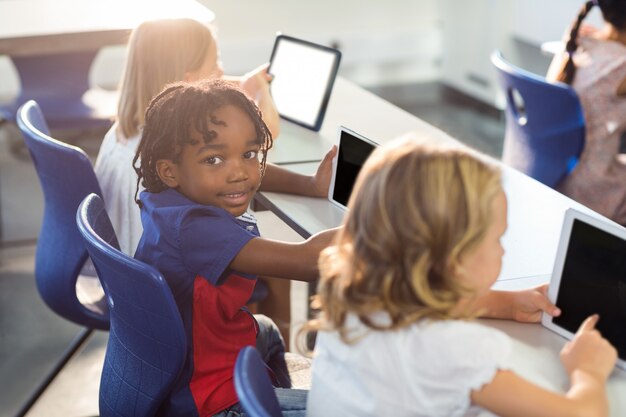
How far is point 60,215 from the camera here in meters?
2.04

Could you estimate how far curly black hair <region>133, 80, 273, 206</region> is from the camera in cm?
Answer: 159

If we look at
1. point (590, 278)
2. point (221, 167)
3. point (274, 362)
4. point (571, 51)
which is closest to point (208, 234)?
point (221, 167)

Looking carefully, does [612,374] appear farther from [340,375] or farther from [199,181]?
[199,181]

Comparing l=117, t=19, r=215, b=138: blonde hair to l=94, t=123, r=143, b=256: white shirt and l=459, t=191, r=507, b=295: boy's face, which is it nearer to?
l=94, t=123, r=143, b=256: white shirt

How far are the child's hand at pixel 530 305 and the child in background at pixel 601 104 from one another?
4.02ft

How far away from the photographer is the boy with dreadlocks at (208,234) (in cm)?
152

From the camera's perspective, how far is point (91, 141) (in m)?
4.26

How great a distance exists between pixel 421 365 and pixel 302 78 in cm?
154

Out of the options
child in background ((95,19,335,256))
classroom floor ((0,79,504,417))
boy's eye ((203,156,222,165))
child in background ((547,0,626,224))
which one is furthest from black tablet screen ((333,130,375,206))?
child in background ((547,0,626,224))

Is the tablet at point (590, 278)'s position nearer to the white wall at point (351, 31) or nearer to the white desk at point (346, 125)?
the white desk at point (346, 125)

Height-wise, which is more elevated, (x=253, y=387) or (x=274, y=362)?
(x=253, y=387)

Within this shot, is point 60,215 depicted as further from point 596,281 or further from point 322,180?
point 596,281

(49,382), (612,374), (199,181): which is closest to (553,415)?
(612,374)

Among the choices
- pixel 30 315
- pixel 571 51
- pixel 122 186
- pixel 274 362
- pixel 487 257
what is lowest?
pixel 30 315
